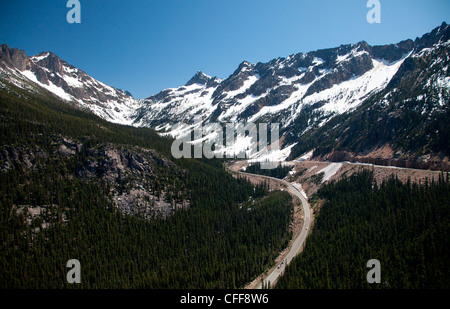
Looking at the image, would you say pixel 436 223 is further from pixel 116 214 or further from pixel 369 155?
pixel 116 214

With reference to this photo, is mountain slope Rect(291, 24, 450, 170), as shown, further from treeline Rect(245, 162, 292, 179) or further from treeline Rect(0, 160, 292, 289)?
treeline Rect(0, 160, 292, 289)

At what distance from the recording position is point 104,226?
298 ft

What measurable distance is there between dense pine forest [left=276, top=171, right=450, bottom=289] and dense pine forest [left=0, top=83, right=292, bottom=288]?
1573 centimetres

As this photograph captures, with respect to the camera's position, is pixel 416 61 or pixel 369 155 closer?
pixel 369 155

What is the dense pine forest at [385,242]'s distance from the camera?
166 ft

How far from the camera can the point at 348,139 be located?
147250 millimetres

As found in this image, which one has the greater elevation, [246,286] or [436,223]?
[436,223]

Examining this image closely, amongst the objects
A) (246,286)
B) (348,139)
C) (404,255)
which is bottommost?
(246,286)

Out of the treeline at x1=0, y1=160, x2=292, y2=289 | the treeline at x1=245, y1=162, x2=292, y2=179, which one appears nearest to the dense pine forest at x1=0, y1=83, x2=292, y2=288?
the treeline at x1=0, y1=160, x2=292, y2=289

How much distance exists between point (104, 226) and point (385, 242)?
92.5 metres

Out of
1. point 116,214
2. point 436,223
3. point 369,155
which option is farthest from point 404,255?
point 116,214

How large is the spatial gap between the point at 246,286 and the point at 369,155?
95.4m

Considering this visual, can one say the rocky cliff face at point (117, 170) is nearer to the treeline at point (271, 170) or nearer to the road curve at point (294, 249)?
the road curve at point (294, 249)

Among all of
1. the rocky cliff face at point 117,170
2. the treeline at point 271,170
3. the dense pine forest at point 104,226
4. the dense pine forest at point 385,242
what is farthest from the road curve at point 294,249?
the rocky cliff face at point 117,170
